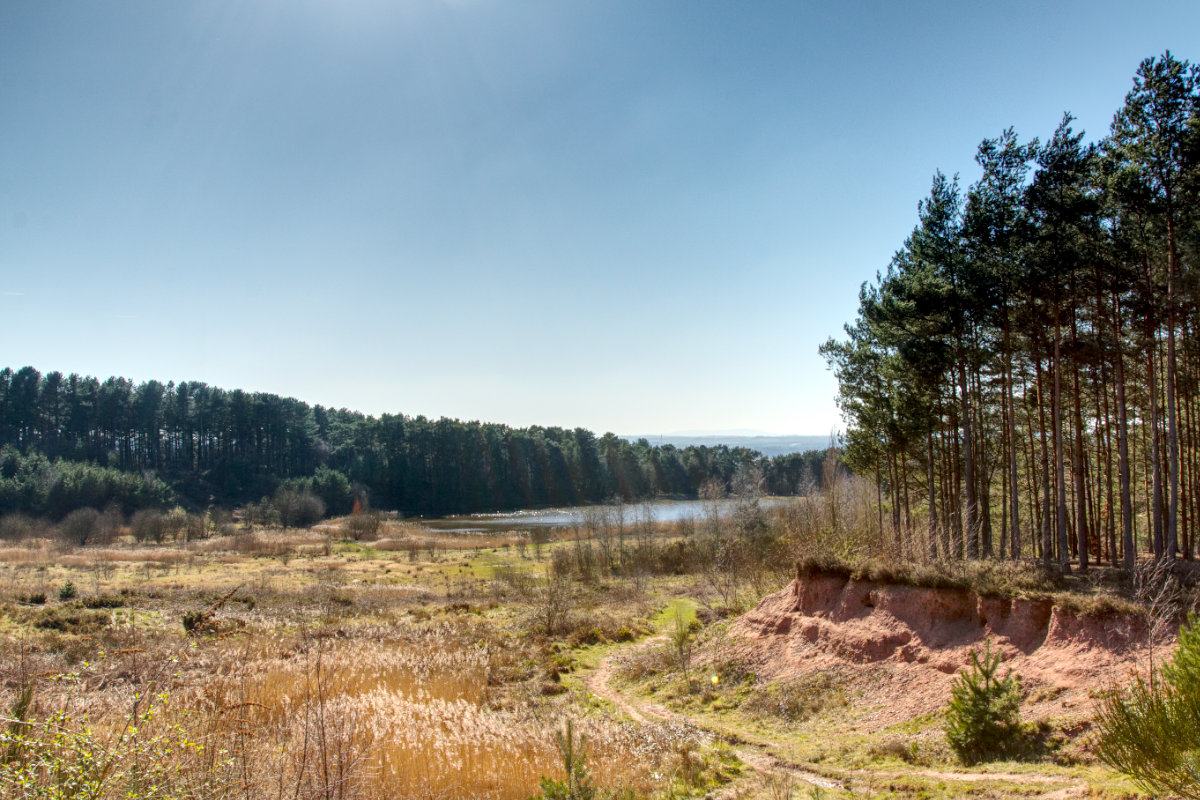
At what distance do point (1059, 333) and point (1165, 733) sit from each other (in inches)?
612

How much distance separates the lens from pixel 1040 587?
13555 mm

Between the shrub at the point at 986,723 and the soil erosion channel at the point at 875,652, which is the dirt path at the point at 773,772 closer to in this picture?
the soil erosion channel at the point at 875,652

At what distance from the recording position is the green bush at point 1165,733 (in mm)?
5492

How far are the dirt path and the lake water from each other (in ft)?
137

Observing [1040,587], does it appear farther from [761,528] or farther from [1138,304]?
[761,528]

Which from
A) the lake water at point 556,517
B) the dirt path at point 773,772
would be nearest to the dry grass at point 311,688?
the dirt path at point 773,772

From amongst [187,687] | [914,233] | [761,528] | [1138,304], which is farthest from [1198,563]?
[761,528]

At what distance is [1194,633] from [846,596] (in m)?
11.6

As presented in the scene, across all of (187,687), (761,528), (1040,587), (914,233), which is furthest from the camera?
(761,528)

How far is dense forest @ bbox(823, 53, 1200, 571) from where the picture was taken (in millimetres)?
14945

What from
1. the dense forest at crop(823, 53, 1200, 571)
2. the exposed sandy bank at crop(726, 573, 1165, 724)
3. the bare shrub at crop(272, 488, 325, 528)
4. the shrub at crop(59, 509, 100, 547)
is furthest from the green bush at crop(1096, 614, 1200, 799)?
the bare shrub at crop(272, 488, 325, 528)

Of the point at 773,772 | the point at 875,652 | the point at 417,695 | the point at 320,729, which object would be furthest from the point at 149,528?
the point at 773,772

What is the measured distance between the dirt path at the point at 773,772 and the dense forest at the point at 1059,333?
745 centimetres

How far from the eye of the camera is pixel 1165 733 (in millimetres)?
5652
